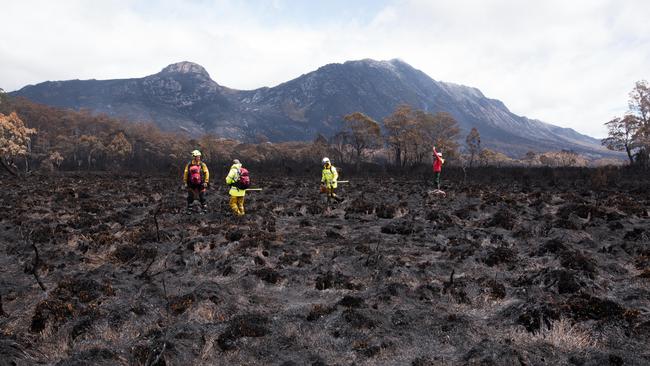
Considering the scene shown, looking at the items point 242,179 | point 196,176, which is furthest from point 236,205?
point 196,176

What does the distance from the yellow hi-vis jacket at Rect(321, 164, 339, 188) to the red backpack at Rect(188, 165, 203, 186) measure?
18.9 ft

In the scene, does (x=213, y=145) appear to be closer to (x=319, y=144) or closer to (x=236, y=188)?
(x=319, y=144)

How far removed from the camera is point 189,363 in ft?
17.8

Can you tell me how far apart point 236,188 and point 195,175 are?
1681mm

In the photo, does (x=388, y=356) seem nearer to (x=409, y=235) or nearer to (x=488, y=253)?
(x=488, y=253)

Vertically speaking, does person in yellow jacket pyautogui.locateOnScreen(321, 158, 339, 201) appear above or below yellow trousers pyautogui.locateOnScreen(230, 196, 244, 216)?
above

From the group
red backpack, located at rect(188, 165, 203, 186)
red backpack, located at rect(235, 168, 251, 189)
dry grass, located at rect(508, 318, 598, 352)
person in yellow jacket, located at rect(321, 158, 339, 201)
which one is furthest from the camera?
person in yellow jacket, located at rect(321, 158, 339, 201)

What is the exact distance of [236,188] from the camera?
14.5 metres

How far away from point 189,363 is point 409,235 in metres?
8.67

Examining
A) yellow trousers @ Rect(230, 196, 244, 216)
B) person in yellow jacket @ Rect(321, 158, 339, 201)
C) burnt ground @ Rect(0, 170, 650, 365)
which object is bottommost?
burnt ground @ Rect(0, 170, 650, 365)

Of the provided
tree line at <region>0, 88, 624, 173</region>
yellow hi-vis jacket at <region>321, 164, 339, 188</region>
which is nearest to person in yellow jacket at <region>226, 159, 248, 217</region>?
yellow hi-vis jacket at <region>321, 164, 339, 188</region>

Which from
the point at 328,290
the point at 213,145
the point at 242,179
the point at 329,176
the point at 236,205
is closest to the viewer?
the point at 328,290

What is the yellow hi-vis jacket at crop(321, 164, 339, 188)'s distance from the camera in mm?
18219

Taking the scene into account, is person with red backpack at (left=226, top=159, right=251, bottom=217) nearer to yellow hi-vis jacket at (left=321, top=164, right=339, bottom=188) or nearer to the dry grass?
yellow hi-vis jacket at (left=321, top=164, right=339, bottom=188)
